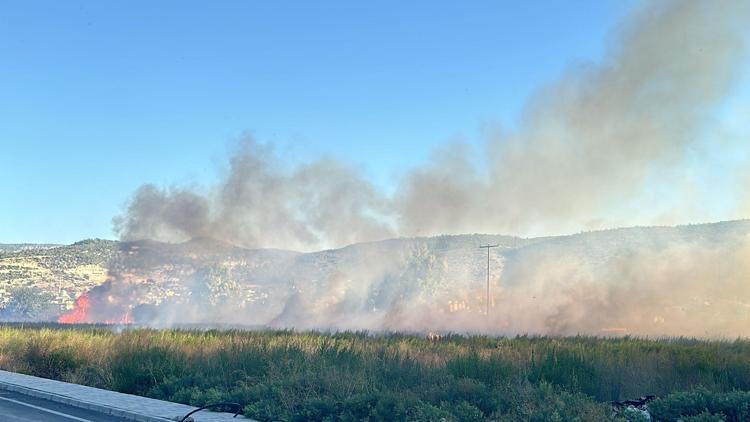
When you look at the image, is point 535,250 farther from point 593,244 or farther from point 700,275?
point 700,275

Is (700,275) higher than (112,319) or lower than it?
higher

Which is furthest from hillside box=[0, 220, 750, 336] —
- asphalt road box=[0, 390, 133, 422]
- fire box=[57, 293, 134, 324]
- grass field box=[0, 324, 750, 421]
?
asphalt road box=[0, 390, 133, 422]

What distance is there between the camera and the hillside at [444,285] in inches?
2483

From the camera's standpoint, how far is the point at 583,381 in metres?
15.4

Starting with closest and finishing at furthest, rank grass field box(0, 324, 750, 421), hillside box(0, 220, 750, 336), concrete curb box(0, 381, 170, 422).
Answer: grass field box(0, 324, 750, 421), concrete curb box(0, 381, 170, 422), hillside box(0, 220, 750, 336)

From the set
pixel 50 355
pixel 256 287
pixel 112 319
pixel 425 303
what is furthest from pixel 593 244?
pixel 50 355

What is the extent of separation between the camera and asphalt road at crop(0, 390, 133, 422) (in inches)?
508

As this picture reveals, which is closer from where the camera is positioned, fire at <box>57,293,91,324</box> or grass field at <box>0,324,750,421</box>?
grass field at <box>0,324,750,421</box>

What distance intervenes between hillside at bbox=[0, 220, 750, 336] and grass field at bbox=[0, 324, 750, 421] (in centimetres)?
3904

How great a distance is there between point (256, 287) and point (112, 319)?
19384 mm

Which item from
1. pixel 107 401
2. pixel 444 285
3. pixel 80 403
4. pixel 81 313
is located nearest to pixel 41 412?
pixel 80 403

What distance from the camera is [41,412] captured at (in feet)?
45.3

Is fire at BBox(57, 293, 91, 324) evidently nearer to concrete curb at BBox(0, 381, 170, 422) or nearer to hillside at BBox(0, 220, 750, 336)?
hillside at BBox(0, 220, 750, 336)

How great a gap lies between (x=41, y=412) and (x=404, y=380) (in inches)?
296
